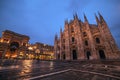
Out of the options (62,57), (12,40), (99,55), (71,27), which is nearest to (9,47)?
(12,40)

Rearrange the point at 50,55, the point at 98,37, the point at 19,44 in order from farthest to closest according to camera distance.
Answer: the point at 50,55
the point at 19,44
the point at 98,37

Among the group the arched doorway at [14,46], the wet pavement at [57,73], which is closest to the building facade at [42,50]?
the arched doorway at [14,46]

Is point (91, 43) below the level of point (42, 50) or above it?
above

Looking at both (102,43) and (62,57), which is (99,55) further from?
(62,57)

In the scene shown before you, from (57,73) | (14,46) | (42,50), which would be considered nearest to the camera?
(57,73)

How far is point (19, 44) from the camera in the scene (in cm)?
3816

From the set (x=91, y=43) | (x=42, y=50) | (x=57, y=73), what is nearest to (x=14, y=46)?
(x=42, y=50)

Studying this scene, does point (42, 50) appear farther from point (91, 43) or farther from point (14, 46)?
point (91, 43)

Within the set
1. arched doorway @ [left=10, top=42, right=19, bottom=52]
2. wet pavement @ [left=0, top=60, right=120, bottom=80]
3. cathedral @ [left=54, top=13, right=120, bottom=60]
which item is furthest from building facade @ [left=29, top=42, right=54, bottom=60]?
wet pavement @ [left=0, top=60, right=120, bottom=80]

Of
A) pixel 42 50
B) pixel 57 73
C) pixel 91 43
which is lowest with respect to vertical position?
pixel 57 73

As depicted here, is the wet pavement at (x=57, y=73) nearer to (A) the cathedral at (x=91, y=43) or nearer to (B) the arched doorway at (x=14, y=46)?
(A) the cathedral at (x=91, y=43)

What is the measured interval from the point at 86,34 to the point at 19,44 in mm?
37572

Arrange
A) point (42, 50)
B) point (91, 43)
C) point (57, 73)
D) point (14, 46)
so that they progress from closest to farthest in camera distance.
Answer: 1. point (57, 73)
2. point (91, 43)
3. point (14, 46)
4. point (42, 50)

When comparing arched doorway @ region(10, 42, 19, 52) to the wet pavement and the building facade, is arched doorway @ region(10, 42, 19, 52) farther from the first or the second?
the wet pavement
